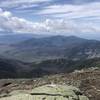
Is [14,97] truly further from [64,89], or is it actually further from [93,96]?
[93,96]

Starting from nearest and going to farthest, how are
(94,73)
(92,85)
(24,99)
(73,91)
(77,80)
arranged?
(24,99) < (73,91) < (92,85) < (77,80) < (94,73)

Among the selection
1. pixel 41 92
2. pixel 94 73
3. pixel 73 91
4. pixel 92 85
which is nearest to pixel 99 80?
pixel 92 85

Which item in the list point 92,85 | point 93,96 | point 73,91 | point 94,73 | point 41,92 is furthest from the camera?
point 94,73

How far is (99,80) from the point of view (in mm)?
53344

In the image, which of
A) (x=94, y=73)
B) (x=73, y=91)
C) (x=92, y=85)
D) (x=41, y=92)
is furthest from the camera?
(x=94, y=73)

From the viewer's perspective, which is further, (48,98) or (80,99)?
(80,99)

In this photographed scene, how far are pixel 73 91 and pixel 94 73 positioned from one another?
87.1ft

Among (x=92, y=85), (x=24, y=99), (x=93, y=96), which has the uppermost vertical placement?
(x=92, y=85)

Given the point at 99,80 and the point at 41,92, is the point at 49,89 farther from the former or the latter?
the point at 99,80

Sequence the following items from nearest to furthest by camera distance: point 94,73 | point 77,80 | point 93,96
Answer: point 93,96
point 77,80
point 94,73

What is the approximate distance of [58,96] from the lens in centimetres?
3147

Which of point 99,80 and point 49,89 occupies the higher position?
point 99,80

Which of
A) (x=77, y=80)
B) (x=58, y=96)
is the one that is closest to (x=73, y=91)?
Answer: (x=58, y=96)

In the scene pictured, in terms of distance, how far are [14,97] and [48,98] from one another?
3.07m
